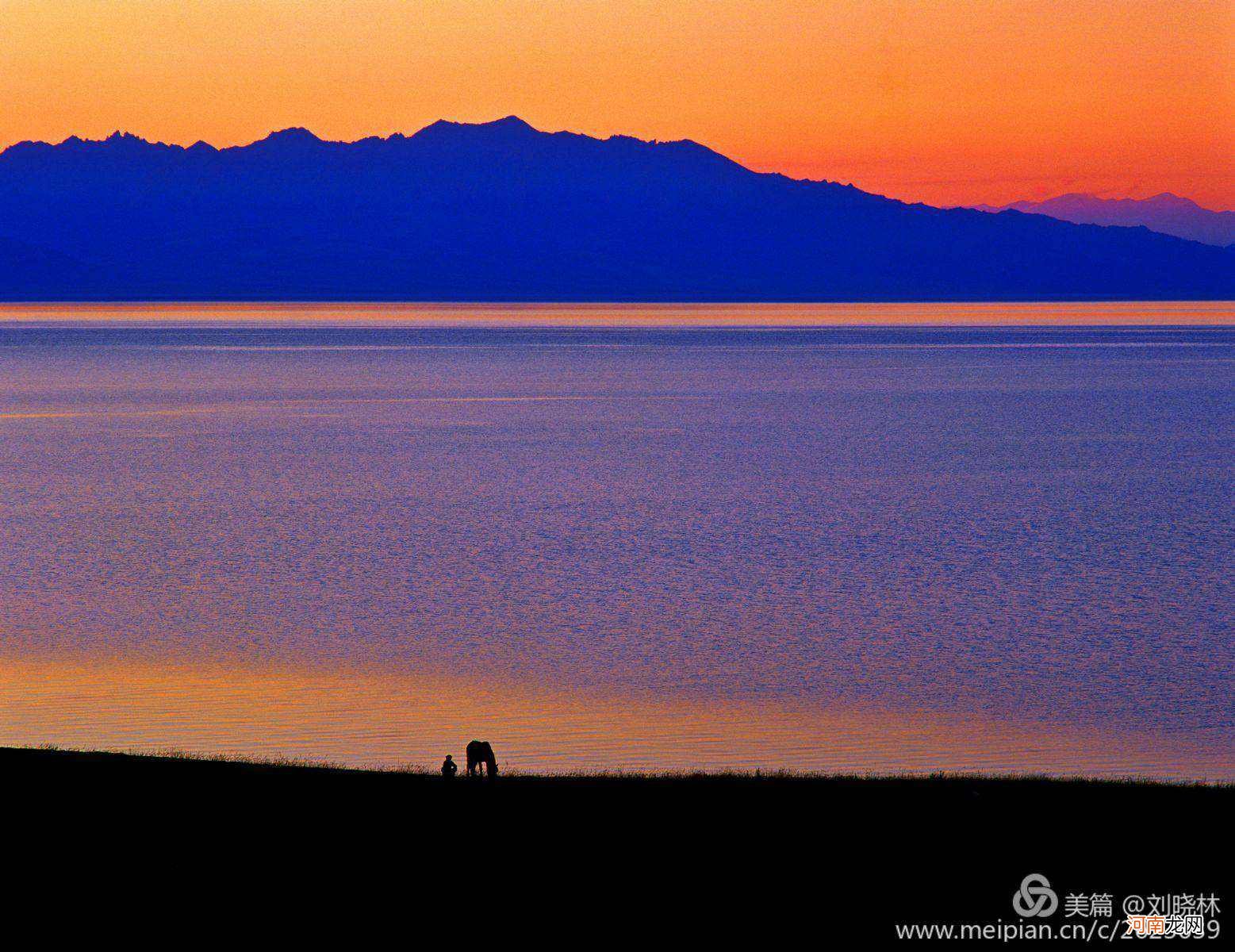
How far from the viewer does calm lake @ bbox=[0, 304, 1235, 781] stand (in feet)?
43.6

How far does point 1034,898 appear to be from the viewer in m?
6.91

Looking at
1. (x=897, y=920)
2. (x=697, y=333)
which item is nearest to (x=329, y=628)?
(x=897, y=920)

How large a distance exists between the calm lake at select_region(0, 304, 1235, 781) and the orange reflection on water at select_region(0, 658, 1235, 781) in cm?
5

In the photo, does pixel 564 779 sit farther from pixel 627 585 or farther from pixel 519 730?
pixel 627 585

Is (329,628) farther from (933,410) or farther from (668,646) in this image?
(933,410)

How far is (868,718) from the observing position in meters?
13.7

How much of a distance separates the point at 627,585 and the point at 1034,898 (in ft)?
45.3

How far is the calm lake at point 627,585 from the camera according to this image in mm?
13289

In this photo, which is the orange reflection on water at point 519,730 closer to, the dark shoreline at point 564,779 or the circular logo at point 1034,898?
the dark shoreline at point 564,779

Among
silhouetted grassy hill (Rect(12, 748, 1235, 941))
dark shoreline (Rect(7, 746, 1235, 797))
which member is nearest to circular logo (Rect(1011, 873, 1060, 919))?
silhouetted grassy hill (Rect(12, 748, 1235, 941))

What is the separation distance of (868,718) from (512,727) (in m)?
3.22

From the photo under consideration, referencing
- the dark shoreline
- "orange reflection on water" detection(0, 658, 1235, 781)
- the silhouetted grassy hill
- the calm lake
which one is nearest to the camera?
the silhouetted grassy hill

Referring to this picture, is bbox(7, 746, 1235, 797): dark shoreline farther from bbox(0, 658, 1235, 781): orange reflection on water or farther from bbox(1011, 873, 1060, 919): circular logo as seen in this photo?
bbox(0, 658, 1235, 781): orange reflection on water

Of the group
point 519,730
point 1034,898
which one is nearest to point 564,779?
point 1034,898
